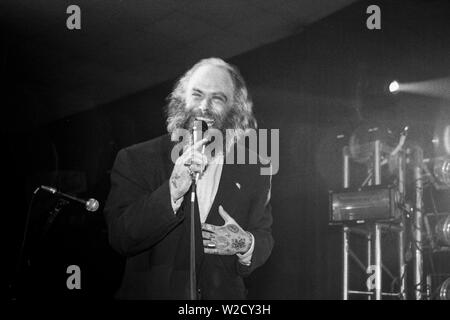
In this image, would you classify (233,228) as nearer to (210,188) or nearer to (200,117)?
(210,188)

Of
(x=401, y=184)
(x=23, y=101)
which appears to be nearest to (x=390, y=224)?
(x=401, y=184)

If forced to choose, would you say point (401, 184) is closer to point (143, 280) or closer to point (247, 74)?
point (247, 74)

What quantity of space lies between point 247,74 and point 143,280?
3.62 feet

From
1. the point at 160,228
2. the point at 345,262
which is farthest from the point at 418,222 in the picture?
the point at 160,228

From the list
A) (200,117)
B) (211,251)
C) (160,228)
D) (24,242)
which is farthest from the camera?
(24,242)

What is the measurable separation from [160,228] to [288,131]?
929 millimetres

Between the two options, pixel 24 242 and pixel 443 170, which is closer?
pixel 24 242

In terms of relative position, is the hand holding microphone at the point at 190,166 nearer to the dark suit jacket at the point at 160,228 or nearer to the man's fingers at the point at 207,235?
the dark suit jacket at the point at 160,228

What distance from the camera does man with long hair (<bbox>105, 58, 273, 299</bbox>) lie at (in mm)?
2092

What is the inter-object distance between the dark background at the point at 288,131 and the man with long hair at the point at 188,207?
129mm

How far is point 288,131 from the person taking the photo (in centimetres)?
265

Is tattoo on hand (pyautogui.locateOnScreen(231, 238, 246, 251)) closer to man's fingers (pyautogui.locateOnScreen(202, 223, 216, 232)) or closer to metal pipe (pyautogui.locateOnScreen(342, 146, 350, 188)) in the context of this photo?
man's fingers (pyautogui.locateOnScreen(202, 223, 216, 232))

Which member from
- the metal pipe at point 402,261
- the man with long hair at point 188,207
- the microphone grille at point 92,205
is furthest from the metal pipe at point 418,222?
the microphone grille at point 92,205

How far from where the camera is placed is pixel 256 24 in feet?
9.14
